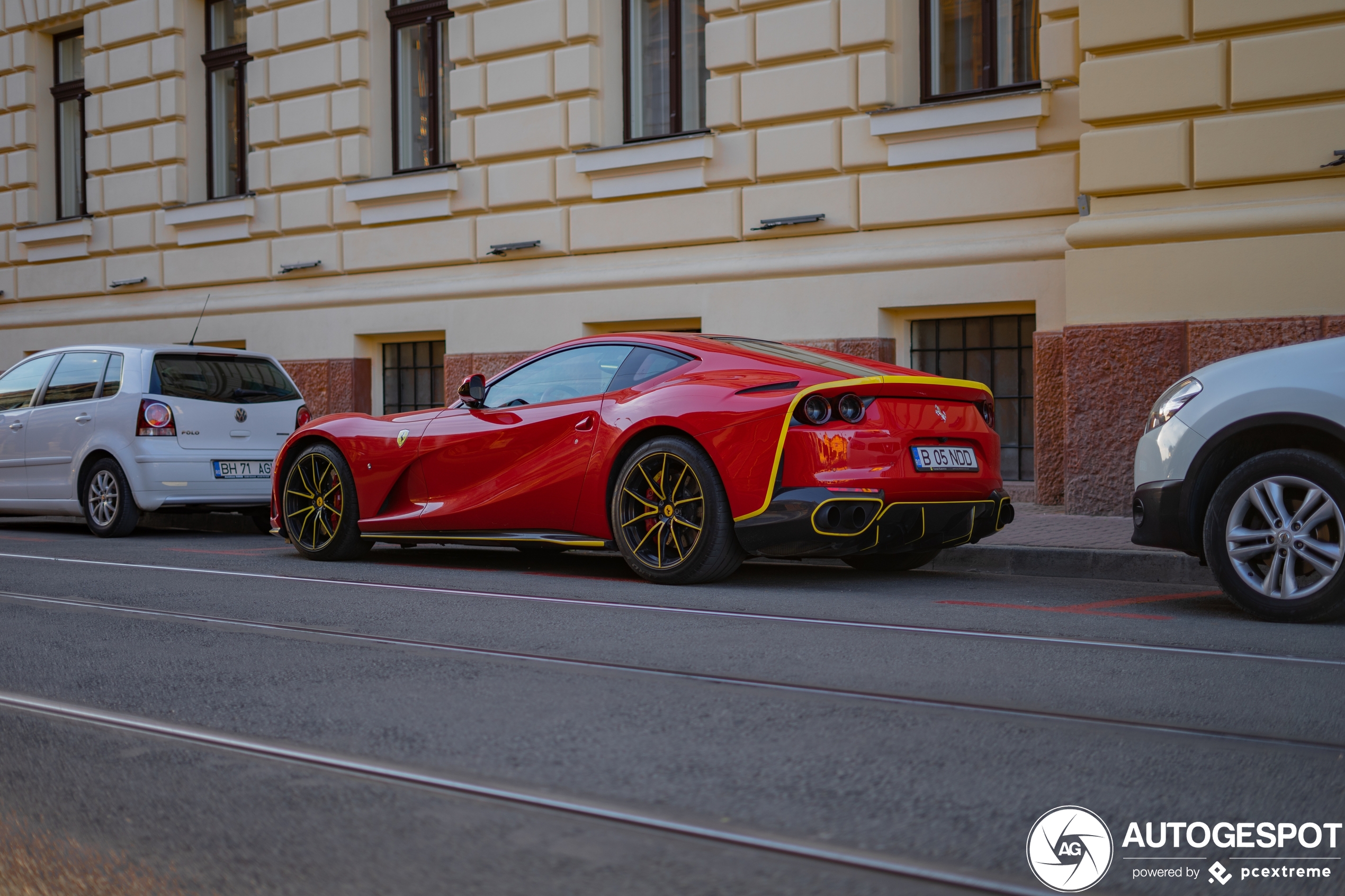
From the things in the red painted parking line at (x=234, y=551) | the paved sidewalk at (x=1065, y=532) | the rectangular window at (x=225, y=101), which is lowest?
the red painted parking line at (x=234, y=551)

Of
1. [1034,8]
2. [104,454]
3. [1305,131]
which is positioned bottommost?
[104,454]

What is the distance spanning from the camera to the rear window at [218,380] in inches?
430

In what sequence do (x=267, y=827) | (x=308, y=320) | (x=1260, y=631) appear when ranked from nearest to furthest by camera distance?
(x=267, y=827) → (x=1260, y=631) → (x=308, y=320)

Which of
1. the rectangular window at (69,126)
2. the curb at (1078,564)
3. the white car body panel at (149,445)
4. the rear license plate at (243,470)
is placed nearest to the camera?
the curb at (1078,564)

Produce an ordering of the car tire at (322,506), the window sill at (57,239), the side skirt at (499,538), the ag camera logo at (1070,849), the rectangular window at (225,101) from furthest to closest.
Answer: the window sill at (57,239), the rectangular window at (225,101), the car tire at (322,506), the side skirt at (499,538), the ag camera logo at (1070,849)

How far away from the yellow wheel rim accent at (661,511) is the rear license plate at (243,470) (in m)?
4.87

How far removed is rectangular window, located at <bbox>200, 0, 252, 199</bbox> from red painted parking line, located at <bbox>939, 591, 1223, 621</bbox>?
13.2m

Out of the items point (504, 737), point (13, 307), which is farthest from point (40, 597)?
point (13, 307)

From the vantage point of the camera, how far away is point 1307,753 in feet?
11.5

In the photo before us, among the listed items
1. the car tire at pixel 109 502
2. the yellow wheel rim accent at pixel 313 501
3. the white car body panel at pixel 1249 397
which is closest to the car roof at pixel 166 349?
the car tire at pixel 109 502

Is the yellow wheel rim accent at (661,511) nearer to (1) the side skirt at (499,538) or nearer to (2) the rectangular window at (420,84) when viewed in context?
(1) the side skirt at (499,538)

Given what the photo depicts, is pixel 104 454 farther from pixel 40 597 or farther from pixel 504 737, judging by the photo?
pixel 504 737

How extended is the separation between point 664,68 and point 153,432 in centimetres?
605

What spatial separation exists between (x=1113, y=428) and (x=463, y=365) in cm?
682
